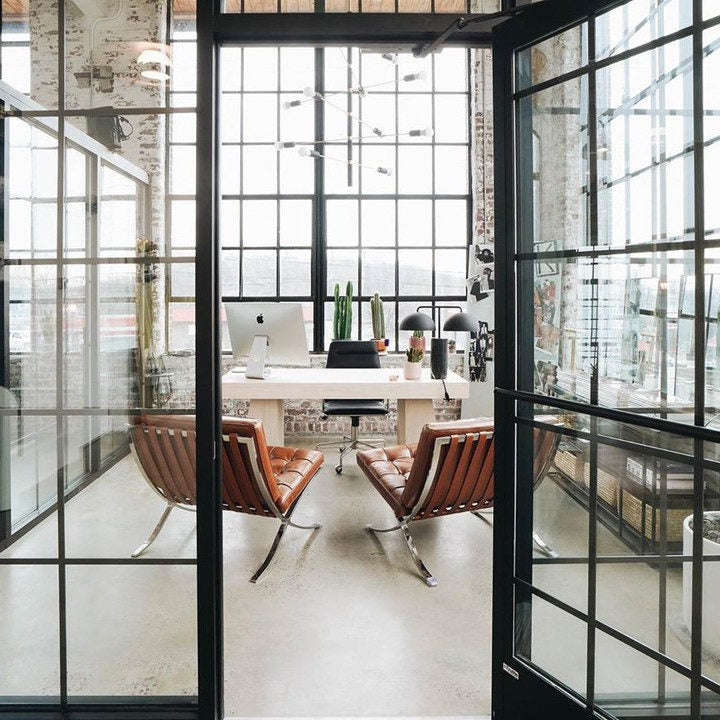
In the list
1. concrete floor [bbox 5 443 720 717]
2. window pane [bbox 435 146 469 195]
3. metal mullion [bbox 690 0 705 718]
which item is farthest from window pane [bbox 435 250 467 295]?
metal mullion [bbox 690 0 705 718]

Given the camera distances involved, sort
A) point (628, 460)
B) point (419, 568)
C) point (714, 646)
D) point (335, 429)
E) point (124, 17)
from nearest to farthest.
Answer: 1. point (714, 646)
2. point (628, 460)
3. point (124, 17)
4. point (419, 568)
5. point (335, 429)

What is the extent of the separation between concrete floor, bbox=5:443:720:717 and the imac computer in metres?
2.13

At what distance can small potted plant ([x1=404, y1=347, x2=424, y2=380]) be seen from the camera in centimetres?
465

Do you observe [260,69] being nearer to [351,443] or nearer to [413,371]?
[413,371]

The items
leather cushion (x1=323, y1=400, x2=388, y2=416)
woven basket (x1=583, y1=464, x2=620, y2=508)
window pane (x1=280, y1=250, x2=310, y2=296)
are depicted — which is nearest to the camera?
woven basket (x1=583, y1=464, x2=620, y2=508)

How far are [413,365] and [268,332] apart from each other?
1.14 meters

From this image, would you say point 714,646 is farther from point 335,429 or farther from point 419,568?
point 335,429

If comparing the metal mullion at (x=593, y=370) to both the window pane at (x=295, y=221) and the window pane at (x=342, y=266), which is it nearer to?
the window pane at (x=342, y=266)

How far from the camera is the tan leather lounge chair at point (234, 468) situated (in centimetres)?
178

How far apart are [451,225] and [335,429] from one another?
2464mm

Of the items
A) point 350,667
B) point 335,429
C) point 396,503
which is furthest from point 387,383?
point 350,667

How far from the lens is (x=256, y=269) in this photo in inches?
249

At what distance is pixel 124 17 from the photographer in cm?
174

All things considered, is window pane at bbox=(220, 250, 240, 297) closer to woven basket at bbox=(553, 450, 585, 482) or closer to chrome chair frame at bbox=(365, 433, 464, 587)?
chrome chair frame at bbox=(365, 433, 464, 587)
